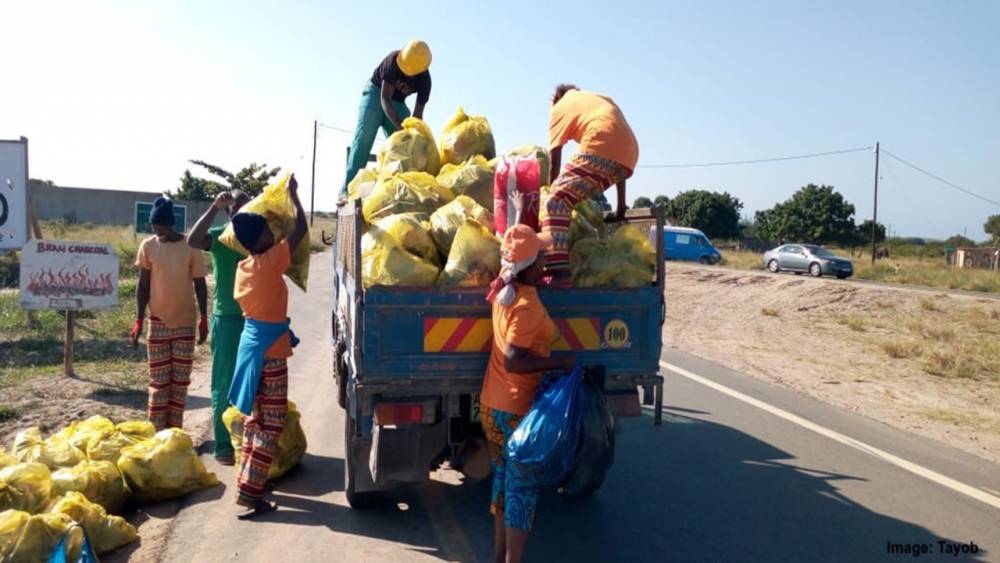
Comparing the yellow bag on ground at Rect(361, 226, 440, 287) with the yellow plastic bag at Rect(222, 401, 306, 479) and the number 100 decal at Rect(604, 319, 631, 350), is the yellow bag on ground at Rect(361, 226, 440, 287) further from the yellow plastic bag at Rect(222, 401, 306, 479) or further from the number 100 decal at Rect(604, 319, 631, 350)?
the yellow plastic bag at Rect(222, 401, 306, 479)

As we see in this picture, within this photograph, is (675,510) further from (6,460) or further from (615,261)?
(6,460)

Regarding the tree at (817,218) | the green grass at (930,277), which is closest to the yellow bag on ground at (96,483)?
the green grass at (930,277)

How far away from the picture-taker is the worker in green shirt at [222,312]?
5.72 m

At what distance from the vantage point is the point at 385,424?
4.15 m

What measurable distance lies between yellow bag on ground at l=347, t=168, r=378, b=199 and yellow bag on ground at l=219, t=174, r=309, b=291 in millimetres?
555

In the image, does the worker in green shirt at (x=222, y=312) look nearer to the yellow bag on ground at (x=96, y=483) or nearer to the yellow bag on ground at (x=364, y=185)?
the yellow bag on ground at (x=364, y=185)

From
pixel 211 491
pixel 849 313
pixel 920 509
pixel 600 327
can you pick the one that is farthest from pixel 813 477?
pixel 849 313

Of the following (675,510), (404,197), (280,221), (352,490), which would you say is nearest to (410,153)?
(404,197)

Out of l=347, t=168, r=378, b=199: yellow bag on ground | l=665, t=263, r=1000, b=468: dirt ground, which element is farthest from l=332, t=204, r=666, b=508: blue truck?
l=665, t=263, r=1000, b=468: dirt ground

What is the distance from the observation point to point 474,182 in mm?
5609

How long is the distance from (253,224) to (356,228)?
0.91 meters

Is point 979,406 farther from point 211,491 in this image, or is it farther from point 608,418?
point 211,491

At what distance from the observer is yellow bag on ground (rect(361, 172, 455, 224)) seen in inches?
206

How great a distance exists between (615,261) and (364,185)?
2.19m
